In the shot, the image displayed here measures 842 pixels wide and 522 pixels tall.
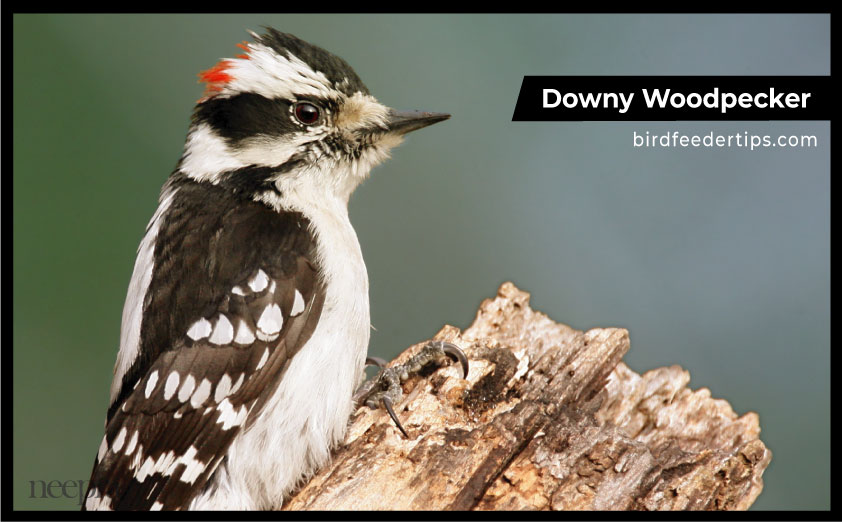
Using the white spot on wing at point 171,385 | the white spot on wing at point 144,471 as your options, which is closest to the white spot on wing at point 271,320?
the white spot on wing at point 171,385

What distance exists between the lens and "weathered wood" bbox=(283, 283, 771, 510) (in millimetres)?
2590

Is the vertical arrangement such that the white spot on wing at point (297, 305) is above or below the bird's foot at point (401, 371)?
above

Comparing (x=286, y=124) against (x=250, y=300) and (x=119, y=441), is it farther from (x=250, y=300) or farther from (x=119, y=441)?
(x=119, y=441)

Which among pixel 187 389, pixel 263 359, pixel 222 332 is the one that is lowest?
pixel 187 389

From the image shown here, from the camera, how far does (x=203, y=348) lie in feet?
8.76

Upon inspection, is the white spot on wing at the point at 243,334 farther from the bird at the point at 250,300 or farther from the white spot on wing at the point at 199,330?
the white spot on wing at the point at 199,330

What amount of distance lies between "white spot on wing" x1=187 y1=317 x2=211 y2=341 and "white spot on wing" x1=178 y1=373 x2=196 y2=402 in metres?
0.15

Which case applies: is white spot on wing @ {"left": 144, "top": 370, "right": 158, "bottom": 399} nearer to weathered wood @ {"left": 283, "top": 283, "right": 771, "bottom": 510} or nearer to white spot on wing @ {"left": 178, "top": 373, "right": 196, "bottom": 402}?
white spot on wing @ {"left": 178, "top": 373, "right": 196, "bottom": 402}

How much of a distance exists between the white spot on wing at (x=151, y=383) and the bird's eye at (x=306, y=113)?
1194 mm

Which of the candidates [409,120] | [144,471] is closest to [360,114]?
[409,120]

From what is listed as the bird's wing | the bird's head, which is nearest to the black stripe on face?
the bird's head

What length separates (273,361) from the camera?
2709 mm

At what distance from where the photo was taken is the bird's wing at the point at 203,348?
8.46 ft

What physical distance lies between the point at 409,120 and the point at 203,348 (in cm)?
133
